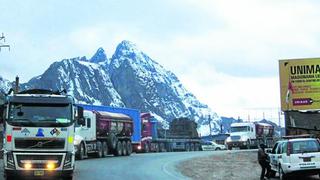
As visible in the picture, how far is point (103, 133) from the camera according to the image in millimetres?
39156

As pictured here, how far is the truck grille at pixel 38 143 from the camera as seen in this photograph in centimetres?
1841

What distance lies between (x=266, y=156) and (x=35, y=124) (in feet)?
32.7

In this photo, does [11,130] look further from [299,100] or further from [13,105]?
[299,100]

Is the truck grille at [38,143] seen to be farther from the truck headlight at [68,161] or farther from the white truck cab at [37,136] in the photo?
the truck headlight at [68,161]

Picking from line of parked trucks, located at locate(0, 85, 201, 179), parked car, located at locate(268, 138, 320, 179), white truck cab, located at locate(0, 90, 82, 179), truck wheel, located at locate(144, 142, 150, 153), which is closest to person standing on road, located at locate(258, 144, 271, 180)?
parked car, located at locate(268, 138, 320, 179)

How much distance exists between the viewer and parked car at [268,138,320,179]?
69.9 feet

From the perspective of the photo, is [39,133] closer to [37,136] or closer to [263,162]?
[37,136]

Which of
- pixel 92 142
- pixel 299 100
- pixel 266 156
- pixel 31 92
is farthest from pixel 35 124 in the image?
pixel 299 100

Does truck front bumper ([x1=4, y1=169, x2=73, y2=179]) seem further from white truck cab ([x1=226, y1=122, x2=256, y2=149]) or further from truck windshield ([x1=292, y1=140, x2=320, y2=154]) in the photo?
white truck cab ([x1=226, y1=122, x2=256, y2=149])

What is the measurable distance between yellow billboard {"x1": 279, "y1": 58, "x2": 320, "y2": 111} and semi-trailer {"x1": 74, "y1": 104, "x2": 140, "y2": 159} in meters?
13.3

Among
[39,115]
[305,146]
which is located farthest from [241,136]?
[39,115]

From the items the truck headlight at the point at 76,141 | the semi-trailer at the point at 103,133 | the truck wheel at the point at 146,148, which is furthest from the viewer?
the truck wheel at the point at 146,148

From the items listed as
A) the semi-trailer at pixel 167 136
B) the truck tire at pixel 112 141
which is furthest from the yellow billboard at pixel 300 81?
the truck tire at pixel 112 141

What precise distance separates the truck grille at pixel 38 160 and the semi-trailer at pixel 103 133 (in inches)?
591
